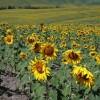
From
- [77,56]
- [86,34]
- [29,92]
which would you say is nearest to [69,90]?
[77,56]

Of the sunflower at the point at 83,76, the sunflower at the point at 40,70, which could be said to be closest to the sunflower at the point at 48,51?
the sunflower at the point at 40,70

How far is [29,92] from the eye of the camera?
9.77m

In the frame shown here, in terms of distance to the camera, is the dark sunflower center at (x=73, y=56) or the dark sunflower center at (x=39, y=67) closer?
the dark sunflower center at (x=39, y=67)

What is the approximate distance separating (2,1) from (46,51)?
136897mm

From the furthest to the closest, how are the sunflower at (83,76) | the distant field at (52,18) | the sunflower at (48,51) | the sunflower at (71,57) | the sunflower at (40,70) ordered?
the distant field at (52,18)
the sunflower at (48,51)
the sunflower at (71,57)
the sunflower at (40,70)
the sunflower at (83,76)

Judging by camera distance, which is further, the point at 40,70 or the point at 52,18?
the point at 52,18

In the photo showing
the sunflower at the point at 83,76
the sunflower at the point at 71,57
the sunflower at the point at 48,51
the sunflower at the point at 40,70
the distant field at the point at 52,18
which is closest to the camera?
the sunflower at the point at 83,76

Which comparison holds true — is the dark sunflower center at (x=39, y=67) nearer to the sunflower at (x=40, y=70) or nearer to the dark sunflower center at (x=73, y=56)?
the sunflower at (x=40, y=70)

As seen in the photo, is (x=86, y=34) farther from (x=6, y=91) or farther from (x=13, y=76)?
(x=6, y=91)

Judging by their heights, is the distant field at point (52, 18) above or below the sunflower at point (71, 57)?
above

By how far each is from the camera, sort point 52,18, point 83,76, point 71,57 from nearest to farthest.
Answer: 1. point 83,76
2. point 71,57
3. point 52,18

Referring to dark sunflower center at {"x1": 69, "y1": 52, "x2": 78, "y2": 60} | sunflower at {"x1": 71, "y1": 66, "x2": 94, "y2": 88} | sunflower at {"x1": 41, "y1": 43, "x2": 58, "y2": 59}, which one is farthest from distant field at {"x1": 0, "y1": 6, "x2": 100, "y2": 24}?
sunflower at {"x1": 71, "y1": 66, "x2": 94, "y2": 88}

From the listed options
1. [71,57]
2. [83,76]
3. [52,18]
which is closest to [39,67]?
[71,57]

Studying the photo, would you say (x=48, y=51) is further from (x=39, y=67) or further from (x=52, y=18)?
(x=52, y=18)
